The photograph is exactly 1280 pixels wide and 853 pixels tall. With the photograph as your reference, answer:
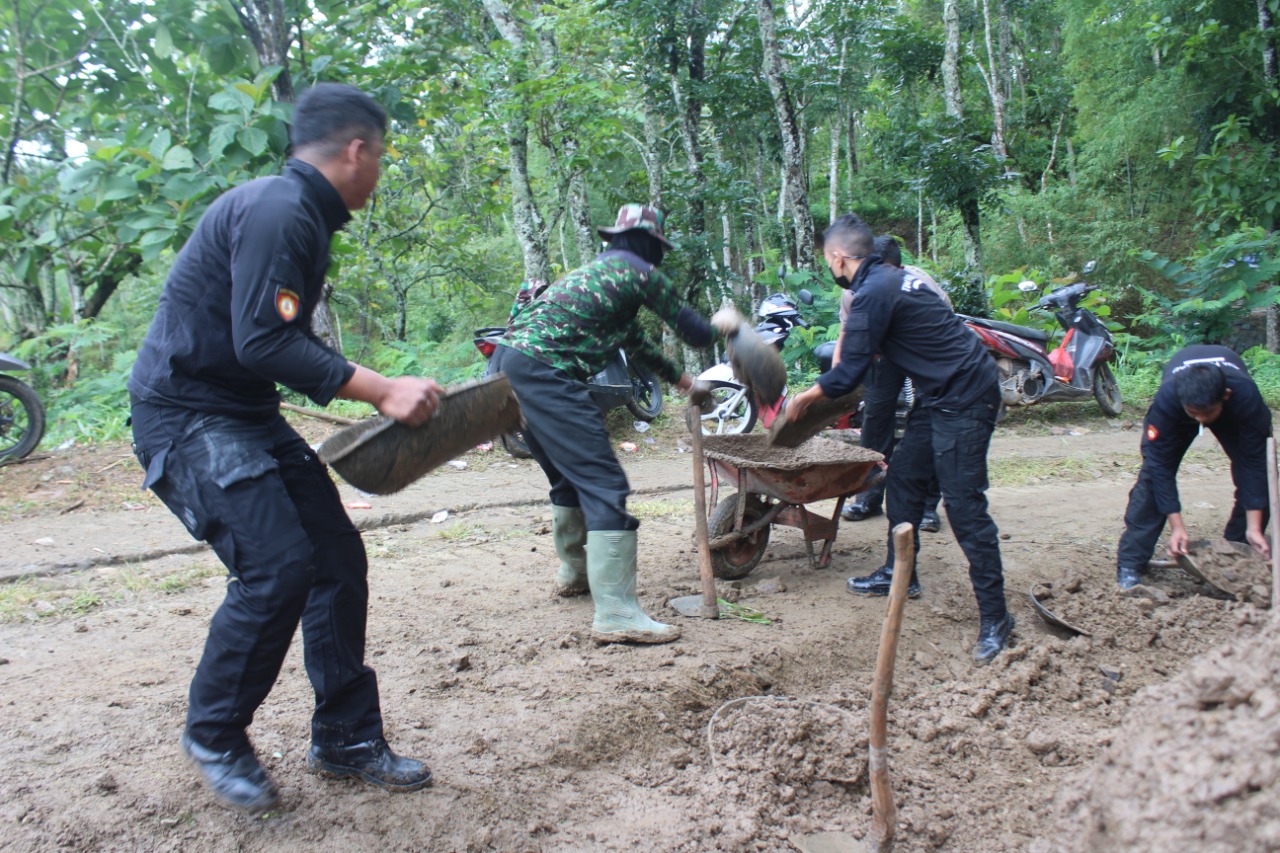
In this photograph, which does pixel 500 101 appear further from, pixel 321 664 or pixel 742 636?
pixel 321 664

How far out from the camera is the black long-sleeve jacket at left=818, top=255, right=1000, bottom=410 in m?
3.90

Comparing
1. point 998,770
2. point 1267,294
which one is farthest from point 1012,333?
point 998,770

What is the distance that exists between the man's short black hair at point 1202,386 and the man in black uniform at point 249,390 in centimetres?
341

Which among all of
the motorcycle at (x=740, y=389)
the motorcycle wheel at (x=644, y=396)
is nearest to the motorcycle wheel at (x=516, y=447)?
the motorcycle wheel at (x=644, y=396)

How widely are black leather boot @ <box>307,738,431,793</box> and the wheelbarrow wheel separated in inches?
91.4

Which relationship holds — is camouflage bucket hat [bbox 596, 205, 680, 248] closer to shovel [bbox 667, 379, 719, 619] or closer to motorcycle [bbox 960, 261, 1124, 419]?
shovel [bbox 667, 379, 719, 619]

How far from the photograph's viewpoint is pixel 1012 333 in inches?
345

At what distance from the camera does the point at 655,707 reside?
3.23 meters

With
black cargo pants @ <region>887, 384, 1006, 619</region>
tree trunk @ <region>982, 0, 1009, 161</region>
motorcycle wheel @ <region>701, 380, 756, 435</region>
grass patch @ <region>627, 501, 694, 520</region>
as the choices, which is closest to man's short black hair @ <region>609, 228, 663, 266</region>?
black cargo pants @ <region>887, 384, 1006, 619</region>

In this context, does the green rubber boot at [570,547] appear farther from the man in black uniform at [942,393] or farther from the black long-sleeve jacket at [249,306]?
the black long-sleeve jacket at [249,306]

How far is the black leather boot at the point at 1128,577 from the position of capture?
4.49 meters

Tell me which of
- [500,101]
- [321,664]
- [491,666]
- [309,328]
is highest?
[500,101]

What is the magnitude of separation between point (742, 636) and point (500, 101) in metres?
7.55

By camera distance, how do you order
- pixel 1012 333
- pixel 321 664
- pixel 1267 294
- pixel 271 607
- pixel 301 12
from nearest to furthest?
pixel 271 607 < pixel 321 664 < pixel 301 12 < pixel 1012 333 < pixel 1267 294
